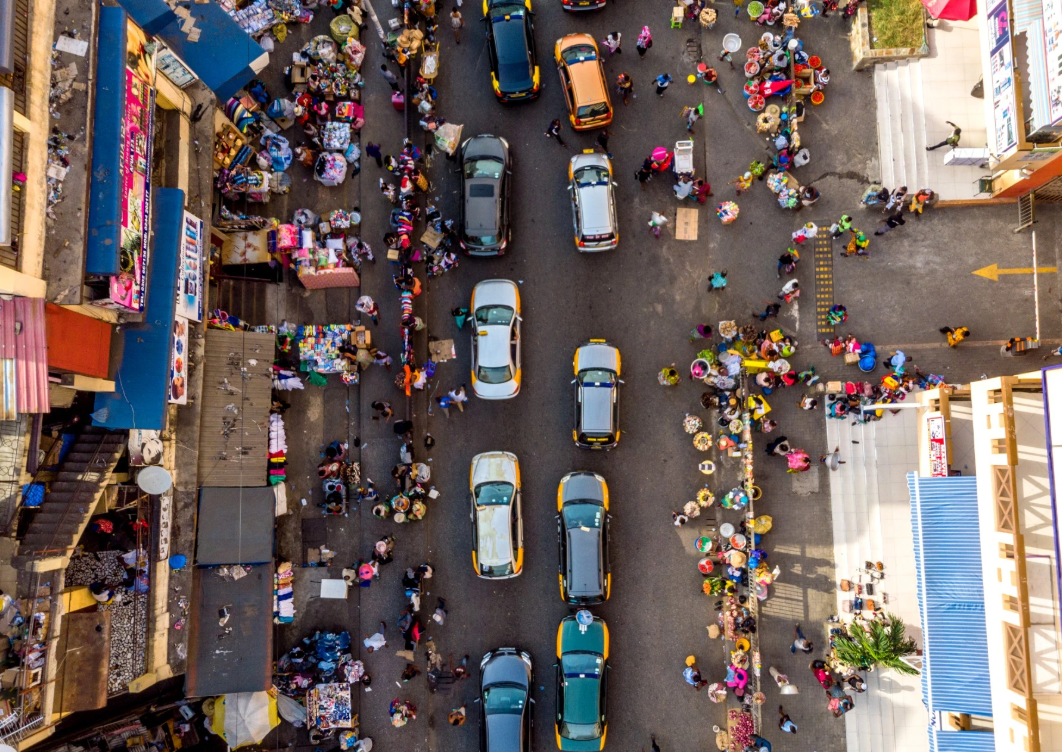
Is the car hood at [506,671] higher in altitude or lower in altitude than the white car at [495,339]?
lower

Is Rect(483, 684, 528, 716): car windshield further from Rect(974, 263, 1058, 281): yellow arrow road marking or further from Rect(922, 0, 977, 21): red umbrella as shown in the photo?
Rect(922, 0, 977, 21): red umbrella

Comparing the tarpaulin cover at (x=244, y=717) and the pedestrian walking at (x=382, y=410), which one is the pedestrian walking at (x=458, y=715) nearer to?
the tarpaulin cover at (x=244, y=717)

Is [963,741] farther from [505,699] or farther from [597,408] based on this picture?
[597,408]

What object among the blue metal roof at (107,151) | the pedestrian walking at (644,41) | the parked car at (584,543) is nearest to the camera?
the blue metal roof at (107,151)

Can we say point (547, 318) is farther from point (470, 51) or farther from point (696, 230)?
point (470, 51)

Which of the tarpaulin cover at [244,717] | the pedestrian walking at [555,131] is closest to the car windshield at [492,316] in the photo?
the pedestrian walking at [555,131]

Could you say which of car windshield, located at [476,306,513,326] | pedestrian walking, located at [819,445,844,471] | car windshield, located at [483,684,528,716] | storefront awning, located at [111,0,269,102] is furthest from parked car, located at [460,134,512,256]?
car windshield, located at [483,684,528,716]
